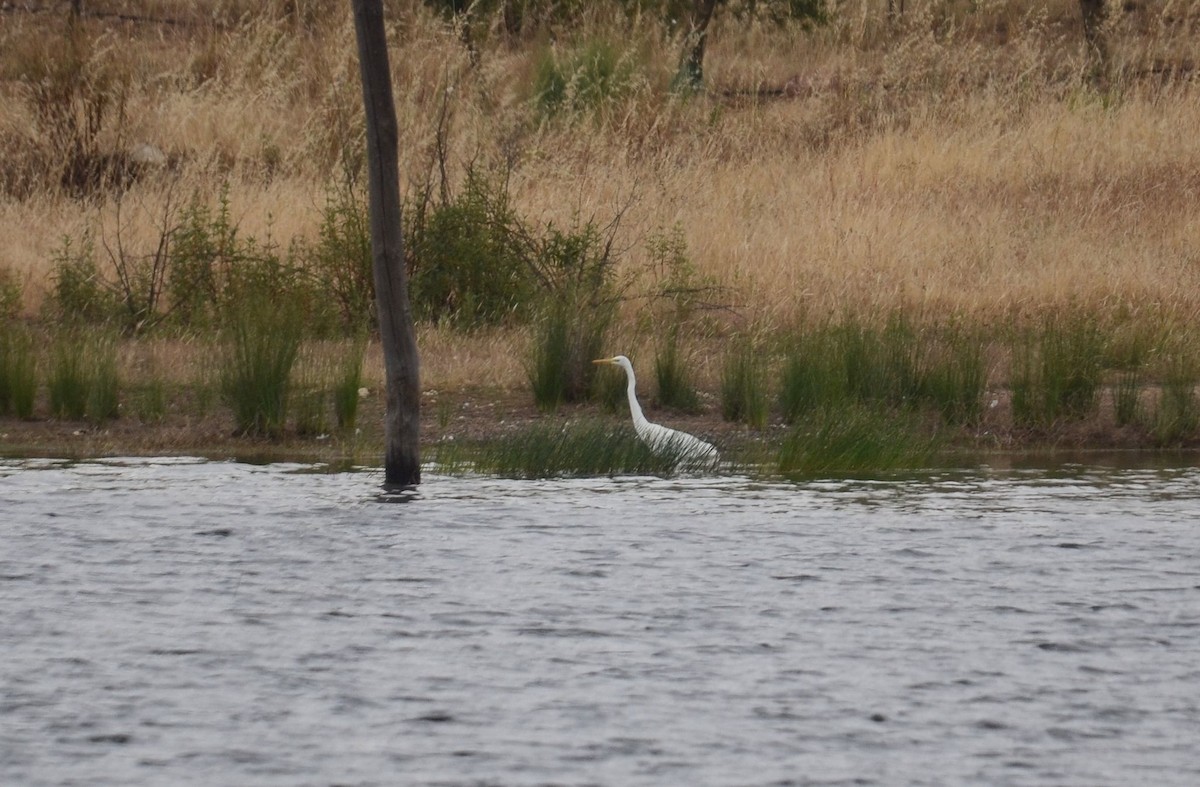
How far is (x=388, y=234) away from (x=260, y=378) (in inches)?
107

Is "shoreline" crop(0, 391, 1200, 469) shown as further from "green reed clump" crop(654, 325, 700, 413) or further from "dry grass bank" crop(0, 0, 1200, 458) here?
"dry grass bank" crop(0, 0, 1200, 458)

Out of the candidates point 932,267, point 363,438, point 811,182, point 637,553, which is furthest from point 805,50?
point 637,553

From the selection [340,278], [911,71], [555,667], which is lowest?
[555,667]

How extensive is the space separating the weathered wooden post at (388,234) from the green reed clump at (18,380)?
3828 mm

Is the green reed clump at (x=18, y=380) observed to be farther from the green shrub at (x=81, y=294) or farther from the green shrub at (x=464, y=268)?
the green shrub at (x=464, y=268)

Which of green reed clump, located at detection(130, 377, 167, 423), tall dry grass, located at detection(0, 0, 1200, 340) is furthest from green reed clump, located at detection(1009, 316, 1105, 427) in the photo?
green reed clump, located at detection(130, 377, 167, 423)

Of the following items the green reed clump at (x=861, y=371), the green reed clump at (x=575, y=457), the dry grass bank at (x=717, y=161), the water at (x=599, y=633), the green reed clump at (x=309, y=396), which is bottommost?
the water at (x=599, y=633)

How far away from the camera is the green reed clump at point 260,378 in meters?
11.6

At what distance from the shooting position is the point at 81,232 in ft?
55.0

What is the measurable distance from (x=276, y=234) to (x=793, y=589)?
381 inches

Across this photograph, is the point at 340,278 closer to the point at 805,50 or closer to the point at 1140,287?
the point at 1140,287

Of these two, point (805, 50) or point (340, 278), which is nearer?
point (340, 278)

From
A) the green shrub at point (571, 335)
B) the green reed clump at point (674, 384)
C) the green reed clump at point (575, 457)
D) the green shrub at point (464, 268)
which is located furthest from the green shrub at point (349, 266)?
the green reed clump at point (575, 457)

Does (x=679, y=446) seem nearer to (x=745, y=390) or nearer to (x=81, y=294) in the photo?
(x=745, y=390)
